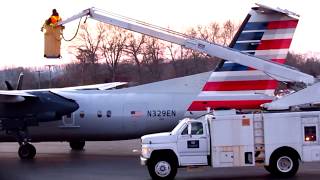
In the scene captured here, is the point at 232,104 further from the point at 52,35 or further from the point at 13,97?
the point at 13,97

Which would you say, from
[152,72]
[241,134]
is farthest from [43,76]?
[241,134]

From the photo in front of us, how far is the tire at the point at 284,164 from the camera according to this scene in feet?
48.9

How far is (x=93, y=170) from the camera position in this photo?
18156 millimetres

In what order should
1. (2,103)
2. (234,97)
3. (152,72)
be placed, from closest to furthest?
(234,97) → (2,103) → (152,72)

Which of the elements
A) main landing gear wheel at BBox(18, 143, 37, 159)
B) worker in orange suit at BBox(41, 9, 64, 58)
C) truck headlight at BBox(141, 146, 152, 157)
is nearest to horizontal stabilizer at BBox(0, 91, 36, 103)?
main landing gear wheel at BBox(18, 143, 37, 159)

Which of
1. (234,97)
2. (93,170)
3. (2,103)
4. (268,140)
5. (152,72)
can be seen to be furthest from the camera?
(152,72)

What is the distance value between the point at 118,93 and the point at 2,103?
4.88 m

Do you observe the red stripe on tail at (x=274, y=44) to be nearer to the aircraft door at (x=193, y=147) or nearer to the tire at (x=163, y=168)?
the aircraft door at (x=193, y=147)

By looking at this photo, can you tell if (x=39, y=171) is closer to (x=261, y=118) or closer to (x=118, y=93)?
(x=118, y=93)

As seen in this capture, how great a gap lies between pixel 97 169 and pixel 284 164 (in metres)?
6.67

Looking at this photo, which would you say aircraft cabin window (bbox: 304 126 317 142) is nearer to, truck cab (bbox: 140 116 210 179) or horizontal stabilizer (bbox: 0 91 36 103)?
truck cab (bbox: 140 116 210 179)

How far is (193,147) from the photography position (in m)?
15.0

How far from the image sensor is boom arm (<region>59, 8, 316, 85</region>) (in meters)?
15.1

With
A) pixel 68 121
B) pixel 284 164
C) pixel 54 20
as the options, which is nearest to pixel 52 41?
pixel 54 20
